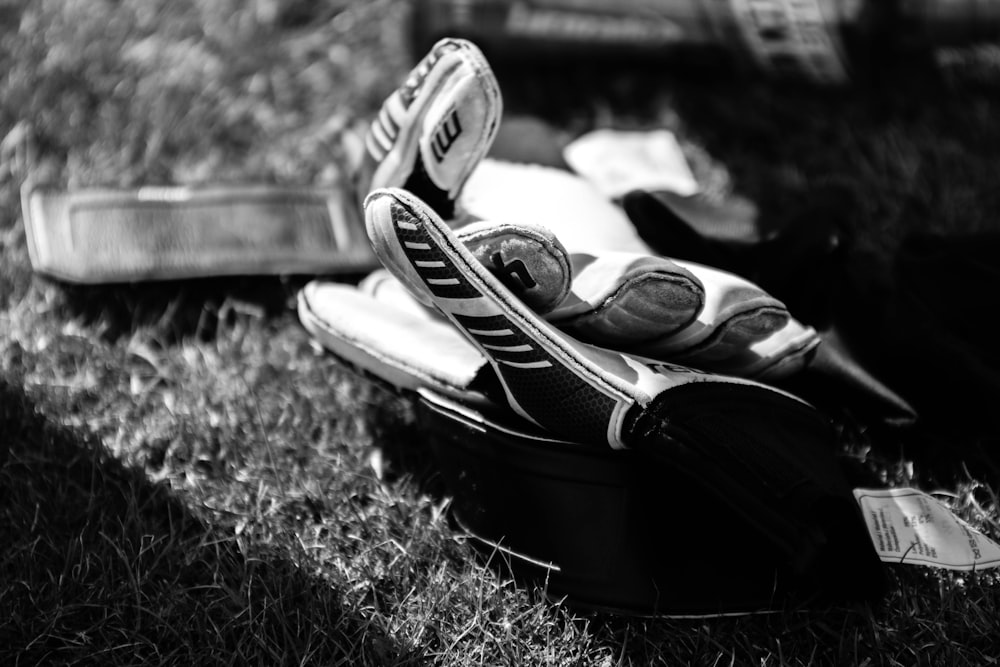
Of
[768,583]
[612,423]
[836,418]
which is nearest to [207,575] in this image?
[612,423]

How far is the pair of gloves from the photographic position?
1230 mm

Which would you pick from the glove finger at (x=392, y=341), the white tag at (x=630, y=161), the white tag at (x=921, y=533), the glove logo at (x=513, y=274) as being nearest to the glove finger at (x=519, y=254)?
the glove logo at (x=513, y=274)

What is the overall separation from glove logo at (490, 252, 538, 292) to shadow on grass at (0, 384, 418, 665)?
1.63ft

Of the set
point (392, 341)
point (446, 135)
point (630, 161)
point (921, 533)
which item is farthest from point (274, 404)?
point (921, 533)

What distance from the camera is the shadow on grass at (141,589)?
1.31 metres

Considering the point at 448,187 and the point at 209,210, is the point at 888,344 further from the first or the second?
the point at 209,210

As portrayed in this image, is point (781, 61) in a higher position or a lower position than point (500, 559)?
higher

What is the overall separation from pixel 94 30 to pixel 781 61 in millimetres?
1684

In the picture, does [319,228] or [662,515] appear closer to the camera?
[662,515]

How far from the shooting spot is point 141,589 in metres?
1.37

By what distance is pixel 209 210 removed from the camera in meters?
1.95

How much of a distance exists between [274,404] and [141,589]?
42 centimetres

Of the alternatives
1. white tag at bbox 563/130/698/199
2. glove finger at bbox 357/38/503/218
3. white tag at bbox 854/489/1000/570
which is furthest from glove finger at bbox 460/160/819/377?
white tag at bbox 563/130/698/199

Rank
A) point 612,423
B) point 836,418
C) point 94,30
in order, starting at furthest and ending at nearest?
point 94,30
point 836,418
point 612,423
